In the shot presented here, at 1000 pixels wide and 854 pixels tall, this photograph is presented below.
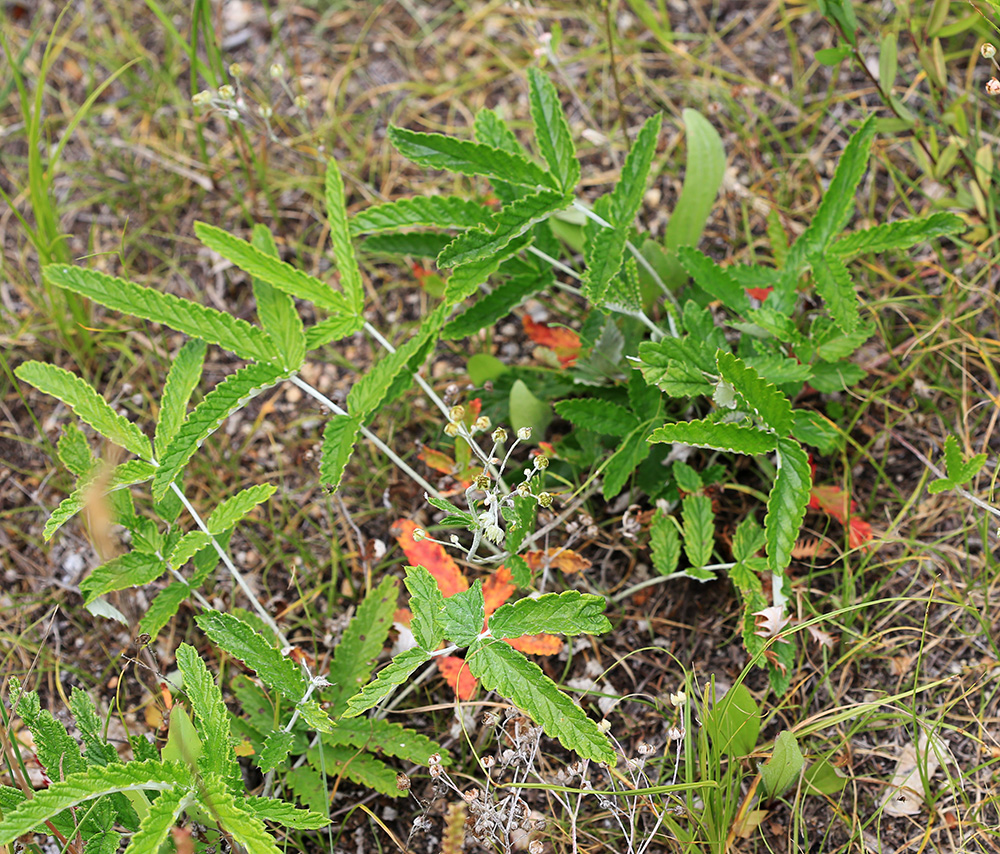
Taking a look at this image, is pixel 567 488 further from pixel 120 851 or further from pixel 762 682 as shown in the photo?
pixel 120 851

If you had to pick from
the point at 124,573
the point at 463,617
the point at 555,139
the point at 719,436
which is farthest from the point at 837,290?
the point at 124,573

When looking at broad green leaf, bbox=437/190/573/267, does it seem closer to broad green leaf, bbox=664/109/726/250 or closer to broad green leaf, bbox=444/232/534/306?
broad green leaf, bbox=444/232/534/306

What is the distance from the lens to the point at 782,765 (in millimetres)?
1720

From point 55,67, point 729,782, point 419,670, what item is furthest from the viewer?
point 55,67

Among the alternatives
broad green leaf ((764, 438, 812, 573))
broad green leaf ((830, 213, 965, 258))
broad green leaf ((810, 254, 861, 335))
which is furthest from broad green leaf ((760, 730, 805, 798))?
broad green leaf ((830, 213, 965, 258))

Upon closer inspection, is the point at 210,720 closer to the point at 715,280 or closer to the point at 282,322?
the point at 282,322

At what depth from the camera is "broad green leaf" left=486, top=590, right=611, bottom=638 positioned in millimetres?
1583

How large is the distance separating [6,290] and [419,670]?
1.91m

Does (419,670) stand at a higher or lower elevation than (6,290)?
lower

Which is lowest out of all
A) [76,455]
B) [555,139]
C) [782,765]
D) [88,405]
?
[782,765]

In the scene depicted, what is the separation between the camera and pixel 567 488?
2.21 metres

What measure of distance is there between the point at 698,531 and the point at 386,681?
803 millimetres

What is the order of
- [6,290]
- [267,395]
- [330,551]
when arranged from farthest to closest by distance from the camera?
[6,290]
[267,395]
[330,551]

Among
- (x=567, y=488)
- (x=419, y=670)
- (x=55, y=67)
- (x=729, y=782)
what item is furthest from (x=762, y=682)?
(x=55, y=67)
